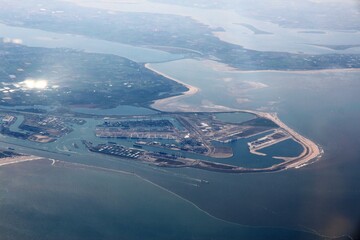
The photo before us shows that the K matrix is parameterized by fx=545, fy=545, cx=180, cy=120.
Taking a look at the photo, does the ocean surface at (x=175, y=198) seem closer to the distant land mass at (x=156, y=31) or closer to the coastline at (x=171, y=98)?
the coastline at (x=171, y=98)

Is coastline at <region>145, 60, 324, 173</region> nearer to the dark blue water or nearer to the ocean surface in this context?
the dark blue water

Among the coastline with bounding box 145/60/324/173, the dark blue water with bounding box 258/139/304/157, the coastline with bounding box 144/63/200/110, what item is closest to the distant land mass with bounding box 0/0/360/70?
the coastline with bounding box 144/63/200/110

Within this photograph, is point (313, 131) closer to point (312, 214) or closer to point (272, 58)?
point (312, 214)

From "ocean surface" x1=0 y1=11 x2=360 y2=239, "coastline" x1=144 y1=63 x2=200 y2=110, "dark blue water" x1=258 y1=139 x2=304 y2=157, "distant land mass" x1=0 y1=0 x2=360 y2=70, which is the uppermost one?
"distant land mass" x1=0 y1=0 x2=360 y2=70

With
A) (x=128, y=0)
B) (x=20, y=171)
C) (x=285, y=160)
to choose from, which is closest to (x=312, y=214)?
(x=285, y=160)

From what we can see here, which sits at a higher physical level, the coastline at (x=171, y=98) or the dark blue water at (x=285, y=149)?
the coastline at (x=171, y=98)

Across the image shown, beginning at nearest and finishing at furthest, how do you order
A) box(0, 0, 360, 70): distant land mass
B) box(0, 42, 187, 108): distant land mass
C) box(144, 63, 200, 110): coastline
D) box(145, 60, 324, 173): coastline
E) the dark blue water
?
box(145, 60, 324, 173): coastline < the dark blue water < box(144, 63, 200, 110): coastline < box(0, 42, 187, 108): distant land mass < box(0, 0, 360, 70): distant land mass

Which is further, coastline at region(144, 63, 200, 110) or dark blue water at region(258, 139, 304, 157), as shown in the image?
coastline at region(144, 63, 200, 110)

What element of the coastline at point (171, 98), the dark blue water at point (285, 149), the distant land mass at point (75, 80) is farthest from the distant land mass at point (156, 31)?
the dark blue water at point (285, 149)
